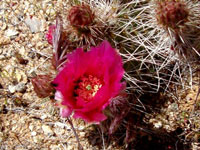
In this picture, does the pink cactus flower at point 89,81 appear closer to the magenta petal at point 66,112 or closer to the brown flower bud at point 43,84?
the magenta petal at point 66,112

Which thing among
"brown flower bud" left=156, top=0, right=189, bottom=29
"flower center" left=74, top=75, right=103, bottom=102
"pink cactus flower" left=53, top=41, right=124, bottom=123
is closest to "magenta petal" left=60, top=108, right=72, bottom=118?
"pink cactus flower" left=53, top=41, right=124, bottom=123

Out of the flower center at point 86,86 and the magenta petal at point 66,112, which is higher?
the flower center at point 86,86

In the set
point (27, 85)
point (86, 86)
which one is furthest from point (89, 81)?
point (27, 85)

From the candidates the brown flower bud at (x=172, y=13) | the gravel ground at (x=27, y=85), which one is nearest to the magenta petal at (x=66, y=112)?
the gravel ground at (x=27, y=85)

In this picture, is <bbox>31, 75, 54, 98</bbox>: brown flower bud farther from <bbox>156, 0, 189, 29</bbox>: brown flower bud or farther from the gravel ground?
<bbox>156, 0, 189, 29</bbox>: brown flower bud

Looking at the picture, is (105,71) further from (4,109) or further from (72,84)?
(4,109)

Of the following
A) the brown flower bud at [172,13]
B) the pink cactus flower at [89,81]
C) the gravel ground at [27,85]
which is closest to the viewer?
the pink cactus flower at [89,81]

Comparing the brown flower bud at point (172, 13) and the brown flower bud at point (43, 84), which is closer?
the brown flower bud at point (172, 13)
